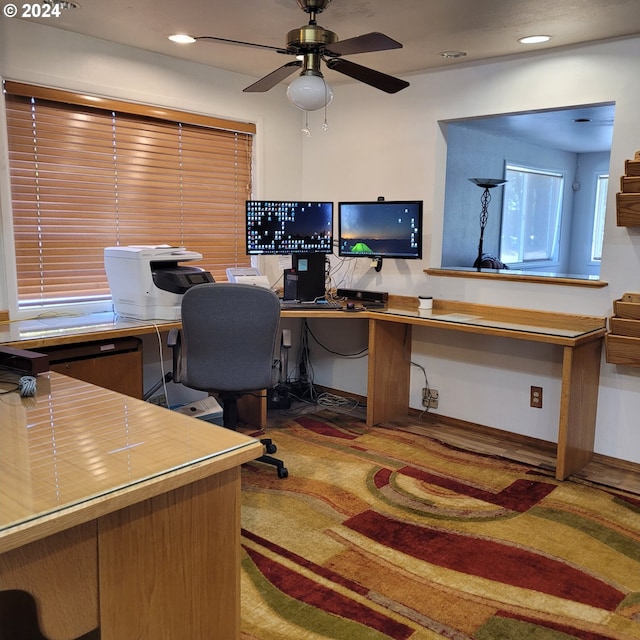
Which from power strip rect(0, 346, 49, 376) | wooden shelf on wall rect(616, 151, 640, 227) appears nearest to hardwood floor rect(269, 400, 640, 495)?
wooden shelf on wall rect(616, 151, 640, 227)

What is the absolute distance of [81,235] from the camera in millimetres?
3656

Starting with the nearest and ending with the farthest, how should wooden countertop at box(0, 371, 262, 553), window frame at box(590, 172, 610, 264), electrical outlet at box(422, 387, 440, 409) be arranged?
wooden countertop at box(0, 371, 262, 553), electrical outlet at box(422, 387, 440, 409), window frame at box(590, 172, 610, 264)

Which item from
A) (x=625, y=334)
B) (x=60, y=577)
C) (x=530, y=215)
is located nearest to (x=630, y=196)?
(x=625, y=334)

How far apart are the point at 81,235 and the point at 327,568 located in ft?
7.85

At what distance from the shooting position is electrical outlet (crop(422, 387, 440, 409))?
14.1ft

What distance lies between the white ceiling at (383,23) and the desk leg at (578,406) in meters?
1.61

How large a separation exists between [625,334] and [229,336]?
206cm

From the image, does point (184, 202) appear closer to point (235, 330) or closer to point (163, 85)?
point (163, 85)

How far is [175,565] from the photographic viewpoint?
1476mm

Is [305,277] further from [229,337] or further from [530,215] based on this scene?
[530,215]

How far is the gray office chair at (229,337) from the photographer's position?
2.96 meters

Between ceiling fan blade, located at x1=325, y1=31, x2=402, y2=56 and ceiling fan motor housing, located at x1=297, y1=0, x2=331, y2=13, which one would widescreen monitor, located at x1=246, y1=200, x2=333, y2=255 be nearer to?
ceiling fan motor housing, located at x1=297, y1=0, x2=331, y2=13

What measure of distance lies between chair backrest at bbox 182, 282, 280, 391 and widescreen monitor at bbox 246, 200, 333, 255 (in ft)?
3.52

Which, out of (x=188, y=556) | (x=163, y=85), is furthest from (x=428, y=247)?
(x=188, y=556)
